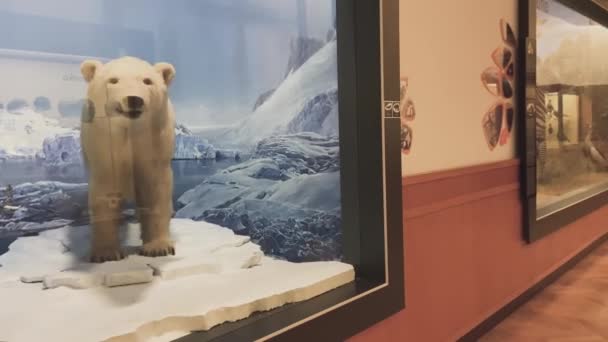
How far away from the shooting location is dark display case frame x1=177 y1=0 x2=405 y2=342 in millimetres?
2062

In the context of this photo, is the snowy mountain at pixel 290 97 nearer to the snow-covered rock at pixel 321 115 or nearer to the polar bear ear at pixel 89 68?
the snow-covered rock at pixel 321 115

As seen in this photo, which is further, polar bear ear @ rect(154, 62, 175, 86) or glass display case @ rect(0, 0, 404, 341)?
polar bear ear @ rect(154, 62, 175, 86)

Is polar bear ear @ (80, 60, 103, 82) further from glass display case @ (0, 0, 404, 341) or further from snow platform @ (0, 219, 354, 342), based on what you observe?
snow platform @ (0, 219, 354, 342)

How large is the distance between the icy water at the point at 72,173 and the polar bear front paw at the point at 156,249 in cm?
17

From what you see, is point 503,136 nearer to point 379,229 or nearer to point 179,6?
point 379,229

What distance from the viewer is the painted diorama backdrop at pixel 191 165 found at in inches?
61.4

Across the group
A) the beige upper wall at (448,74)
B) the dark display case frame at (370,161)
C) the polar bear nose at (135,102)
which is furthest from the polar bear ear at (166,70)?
the beige upper wall at (448,74)

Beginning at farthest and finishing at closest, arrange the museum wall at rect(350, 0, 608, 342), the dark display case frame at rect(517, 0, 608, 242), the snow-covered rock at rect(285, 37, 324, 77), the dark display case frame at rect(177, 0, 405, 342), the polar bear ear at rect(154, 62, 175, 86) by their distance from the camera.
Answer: the dark display case frame at rect(517, 0, 608, 242)
the museum wall at rect(350, 0, 608, 342)
the snow-covered rock at rect(285, 37, 324, 77)
the dark display case frame at rect(177, 0, 405, 342)
the polar bear ear at rect(154, 62, 175, 86)

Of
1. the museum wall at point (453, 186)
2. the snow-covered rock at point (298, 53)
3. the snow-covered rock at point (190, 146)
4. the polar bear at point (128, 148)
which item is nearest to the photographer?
the polar bear at point (128, 148)

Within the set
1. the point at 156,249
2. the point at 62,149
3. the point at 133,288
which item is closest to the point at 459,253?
the point at 156,249

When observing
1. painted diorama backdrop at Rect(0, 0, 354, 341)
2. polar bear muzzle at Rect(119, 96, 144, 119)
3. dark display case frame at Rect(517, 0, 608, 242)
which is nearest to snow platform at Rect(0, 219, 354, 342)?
painted diorama backdrop at Rect(0, 0, 354, 341)

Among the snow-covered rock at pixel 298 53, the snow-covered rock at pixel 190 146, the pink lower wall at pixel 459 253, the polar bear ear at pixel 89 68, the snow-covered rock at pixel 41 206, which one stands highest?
the snow-covered rock at pixel 298 53

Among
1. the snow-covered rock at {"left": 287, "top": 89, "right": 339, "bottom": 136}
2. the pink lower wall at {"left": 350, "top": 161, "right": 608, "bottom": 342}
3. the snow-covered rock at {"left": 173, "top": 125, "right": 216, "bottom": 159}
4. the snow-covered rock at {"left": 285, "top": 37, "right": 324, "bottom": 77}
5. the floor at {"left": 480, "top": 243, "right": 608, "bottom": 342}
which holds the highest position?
the snow-covered rock at {"left": 285, "top": 37, "right": 324, "bottom": 77}

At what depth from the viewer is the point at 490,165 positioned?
2.93 m
